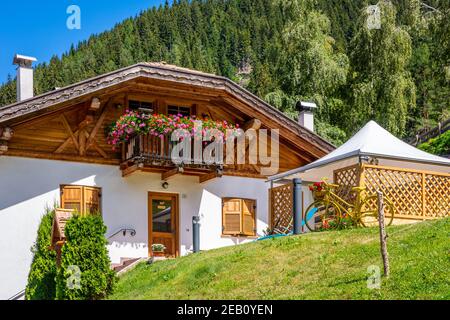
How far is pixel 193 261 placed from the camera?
17688 mm

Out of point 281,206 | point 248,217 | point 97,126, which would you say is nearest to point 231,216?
point 248,217

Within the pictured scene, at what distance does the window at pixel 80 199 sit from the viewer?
2178cm

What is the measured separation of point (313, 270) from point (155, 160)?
27.3 feet

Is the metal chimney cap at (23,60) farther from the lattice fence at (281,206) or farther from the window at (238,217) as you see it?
the lattice fence at (281,206)

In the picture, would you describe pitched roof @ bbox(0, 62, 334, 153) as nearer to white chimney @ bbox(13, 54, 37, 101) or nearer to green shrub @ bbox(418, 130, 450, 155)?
white chimney @ bbox(13, 54, 37, 101)

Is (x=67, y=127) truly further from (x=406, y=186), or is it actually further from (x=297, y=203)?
(x=406, y=186)

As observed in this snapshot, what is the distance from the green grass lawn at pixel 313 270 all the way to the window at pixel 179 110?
6419mm

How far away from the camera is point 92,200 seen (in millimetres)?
22094

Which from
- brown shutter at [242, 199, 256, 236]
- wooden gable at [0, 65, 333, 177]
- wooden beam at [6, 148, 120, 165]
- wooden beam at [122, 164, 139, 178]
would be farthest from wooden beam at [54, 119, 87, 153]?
brown shutter at [242, 199, 256, 236]

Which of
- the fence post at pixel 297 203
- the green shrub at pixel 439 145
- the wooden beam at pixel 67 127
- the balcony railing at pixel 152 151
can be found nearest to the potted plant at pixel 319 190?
the fence post at pixel 297 203

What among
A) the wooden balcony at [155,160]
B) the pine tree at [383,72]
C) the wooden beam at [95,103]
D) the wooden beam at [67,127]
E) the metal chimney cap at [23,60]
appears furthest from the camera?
the pine tree at [383,72]
